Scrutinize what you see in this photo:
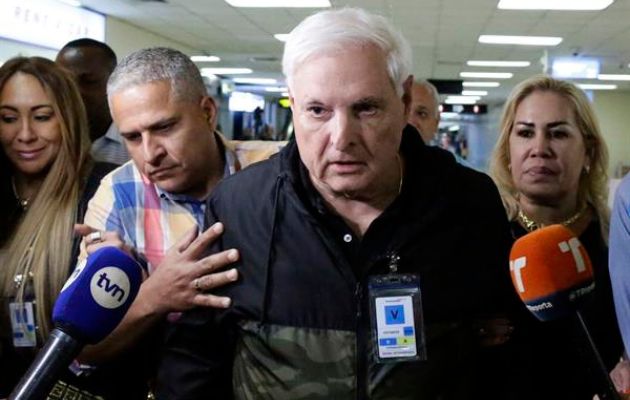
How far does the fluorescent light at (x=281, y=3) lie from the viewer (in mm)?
7500

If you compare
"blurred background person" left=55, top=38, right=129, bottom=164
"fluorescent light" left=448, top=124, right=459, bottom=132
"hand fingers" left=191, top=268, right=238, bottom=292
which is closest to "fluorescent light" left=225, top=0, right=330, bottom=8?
"blurred background person" left=55, top=38, right=129, bottom=164

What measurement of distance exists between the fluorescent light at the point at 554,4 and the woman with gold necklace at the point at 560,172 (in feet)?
18.3

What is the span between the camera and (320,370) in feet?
3.93

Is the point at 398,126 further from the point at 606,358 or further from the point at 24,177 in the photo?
the point at 24,177

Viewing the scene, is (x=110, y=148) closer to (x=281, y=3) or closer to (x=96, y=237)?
(x=96, y=237)

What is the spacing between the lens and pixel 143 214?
157 cm

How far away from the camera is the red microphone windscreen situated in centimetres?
105

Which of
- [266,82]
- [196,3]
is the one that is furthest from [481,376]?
[266,82]

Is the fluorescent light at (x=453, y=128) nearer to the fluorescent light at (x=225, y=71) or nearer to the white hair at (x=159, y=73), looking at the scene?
the fluorescent light at (x=225, y=71)

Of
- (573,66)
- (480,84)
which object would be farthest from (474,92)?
(573,66)

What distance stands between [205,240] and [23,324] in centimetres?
59

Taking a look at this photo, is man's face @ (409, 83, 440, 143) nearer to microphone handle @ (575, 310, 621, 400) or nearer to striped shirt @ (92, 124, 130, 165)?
striped shirt @ (92, 124, 130, 165)

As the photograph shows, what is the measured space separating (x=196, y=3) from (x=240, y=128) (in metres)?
9.74

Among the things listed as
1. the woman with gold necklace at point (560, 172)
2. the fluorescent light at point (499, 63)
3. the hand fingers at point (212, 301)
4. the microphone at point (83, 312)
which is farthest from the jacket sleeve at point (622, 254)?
the fluorescent light at point (499, 63)
